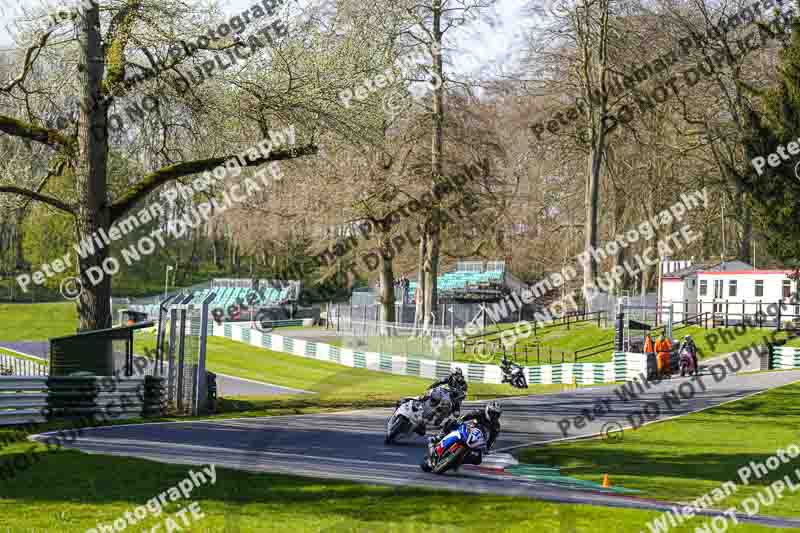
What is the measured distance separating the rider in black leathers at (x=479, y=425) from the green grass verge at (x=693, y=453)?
128 centimetres

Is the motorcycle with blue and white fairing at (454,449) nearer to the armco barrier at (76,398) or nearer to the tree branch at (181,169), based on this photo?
the armco barrier at (76,398)

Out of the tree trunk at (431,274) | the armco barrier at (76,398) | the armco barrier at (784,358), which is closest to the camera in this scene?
the armco barrier at (76,398)

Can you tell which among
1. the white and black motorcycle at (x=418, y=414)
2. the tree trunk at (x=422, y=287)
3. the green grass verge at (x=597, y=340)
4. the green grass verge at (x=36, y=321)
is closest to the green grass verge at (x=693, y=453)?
the white and black motorcycle at (x=418, y=414)

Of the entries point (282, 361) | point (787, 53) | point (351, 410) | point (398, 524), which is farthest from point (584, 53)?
point (398, 524)

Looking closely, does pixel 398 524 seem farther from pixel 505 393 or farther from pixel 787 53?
pixel 787 53

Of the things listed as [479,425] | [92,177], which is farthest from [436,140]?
[479,425]

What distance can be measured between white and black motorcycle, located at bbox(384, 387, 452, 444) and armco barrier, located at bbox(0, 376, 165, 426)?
5.94 meters

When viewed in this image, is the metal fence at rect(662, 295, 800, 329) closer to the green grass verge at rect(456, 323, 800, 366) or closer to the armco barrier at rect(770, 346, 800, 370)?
the green grass verge at rect(456, 323, 800, 366)

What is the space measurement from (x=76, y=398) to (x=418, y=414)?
23.5 ft

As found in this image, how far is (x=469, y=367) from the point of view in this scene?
122ft

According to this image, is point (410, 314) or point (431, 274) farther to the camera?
point (410, 314)

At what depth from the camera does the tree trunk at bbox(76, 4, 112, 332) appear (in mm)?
19641

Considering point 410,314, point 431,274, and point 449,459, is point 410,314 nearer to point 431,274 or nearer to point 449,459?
point 431,274

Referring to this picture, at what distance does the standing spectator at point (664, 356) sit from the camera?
31094 millimetres
